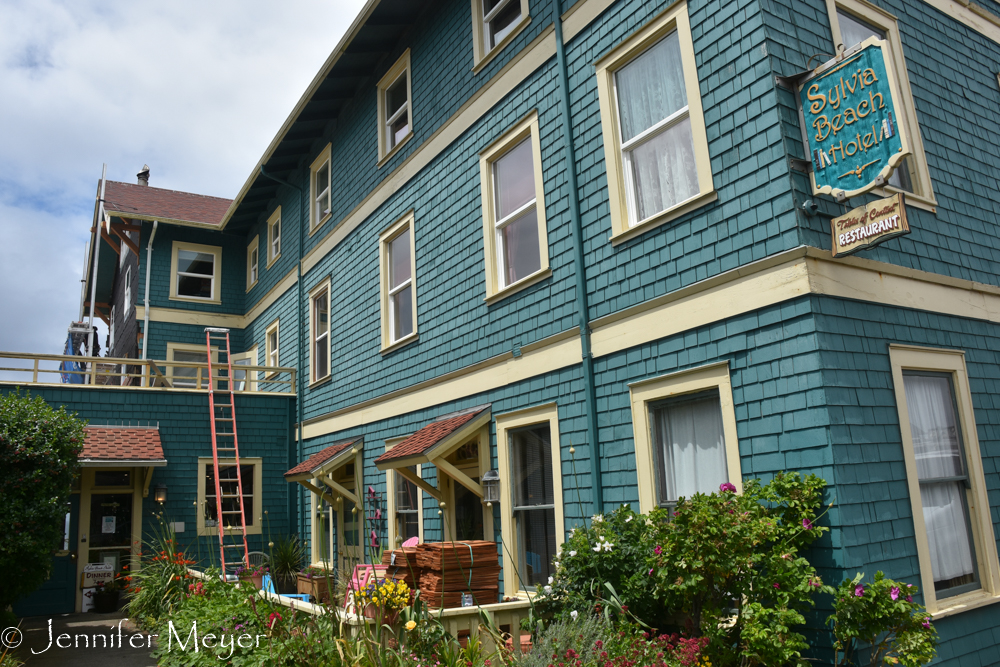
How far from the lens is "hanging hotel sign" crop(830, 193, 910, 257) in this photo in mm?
4902

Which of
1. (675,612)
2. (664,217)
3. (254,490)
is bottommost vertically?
(675,612)

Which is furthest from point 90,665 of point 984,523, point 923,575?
point 984,523

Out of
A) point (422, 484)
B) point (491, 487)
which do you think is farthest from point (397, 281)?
point (491, 487)

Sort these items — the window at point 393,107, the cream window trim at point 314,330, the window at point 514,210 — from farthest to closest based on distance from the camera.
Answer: the cream window trim at point 314,330, the window at point 393,107, the window at point 514,210

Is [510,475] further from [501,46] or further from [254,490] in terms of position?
[254,490]

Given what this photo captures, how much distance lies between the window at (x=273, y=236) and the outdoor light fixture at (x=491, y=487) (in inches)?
417

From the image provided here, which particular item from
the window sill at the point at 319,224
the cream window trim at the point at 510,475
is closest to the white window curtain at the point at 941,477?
the cream window trim at the point at 510,475

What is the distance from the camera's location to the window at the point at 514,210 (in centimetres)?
827

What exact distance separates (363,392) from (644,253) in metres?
6.80

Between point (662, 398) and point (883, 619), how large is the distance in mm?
2393

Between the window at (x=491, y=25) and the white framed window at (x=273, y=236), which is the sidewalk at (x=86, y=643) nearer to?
the window at (x=491, y=25)

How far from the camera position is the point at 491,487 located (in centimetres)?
838

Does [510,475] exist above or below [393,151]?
below

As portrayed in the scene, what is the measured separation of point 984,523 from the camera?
612 centimetres
